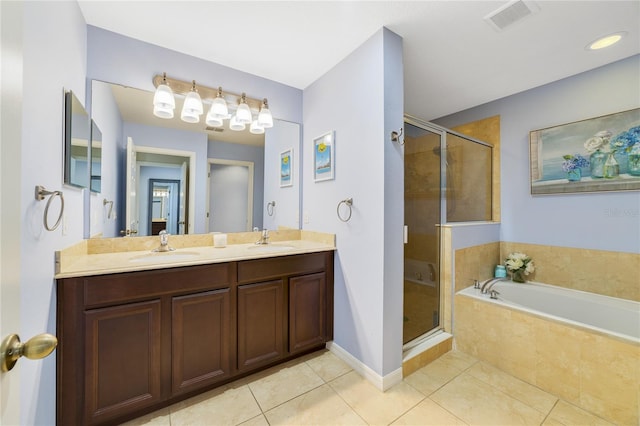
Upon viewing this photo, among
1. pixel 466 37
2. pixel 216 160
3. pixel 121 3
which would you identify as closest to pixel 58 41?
pixel 121 3

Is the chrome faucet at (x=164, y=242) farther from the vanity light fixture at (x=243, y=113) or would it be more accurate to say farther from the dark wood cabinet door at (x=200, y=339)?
the vanity light fixture at (x=243, y=113)

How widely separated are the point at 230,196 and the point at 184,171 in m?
0.42

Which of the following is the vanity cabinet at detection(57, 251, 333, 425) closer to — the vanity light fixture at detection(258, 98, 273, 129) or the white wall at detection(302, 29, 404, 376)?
the white wall at detection(302, 29, 404, 376)

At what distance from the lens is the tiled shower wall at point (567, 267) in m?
2.14

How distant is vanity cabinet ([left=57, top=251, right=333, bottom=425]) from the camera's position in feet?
4.14

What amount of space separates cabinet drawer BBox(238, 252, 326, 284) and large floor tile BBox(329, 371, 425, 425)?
81 centimetres

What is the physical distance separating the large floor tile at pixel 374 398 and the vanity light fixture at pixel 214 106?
216 cm

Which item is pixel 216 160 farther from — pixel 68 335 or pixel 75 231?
pixel 68 335

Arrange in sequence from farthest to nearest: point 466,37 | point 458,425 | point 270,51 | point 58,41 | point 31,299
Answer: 1. point 270,51
2. point 466,37
3. point 458,425
4. point 58,41
5. point 31,299

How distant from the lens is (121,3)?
153 cm

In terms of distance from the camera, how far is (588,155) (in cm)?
229

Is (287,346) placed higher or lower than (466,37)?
lower

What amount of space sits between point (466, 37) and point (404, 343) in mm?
2368

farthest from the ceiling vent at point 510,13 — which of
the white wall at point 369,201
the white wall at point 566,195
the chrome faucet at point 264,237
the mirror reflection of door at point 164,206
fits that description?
the mirror reflection of door at point 164,206
